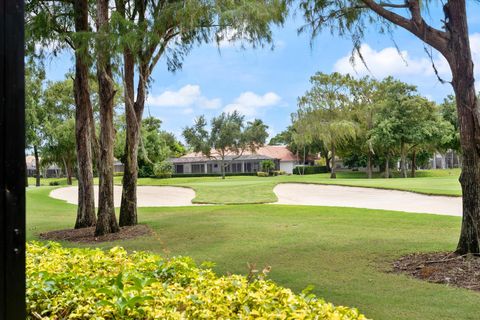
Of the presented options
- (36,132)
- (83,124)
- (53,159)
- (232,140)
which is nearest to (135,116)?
(83,124)

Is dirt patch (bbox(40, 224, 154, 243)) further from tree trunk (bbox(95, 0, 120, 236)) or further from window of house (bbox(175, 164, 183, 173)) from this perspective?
window of house (bbox(175, 164, 183, 173))

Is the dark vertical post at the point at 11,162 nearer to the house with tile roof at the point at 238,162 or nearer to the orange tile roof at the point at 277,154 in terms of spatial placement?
the house with tile roof at the point at 238,162

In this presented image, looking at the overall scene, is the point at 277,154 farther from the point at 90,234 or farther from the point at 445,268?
the point at 445,268

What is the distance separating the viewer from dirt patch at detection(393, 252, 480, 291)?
19.7 ft

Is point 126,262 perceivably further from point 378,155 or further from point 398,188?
point 378,155

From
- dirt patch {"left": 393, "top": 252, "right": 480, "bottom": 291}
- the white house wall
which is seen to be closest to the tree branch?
dirt patch {"left": 393, "top": 252, "right": 480, "bottom": 291}

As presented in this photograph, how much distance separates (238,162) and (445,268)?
5956 centimetres

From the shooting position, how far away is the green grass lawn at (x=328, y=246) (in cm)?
522

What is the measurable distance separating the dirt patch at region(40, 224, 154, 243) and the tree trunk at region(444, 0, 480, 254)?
6853 millimetres

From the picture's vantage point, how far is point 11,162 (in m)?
1.51

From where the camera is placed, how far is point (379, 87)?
153 ft

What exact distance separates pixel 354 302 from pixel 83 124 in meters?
9.98

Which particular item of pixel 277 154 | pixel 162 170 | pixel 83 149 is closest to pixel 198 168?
pixel 277 154

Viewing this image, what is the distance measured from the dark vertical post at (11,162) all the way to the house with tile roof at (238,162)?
6181 centimetres
